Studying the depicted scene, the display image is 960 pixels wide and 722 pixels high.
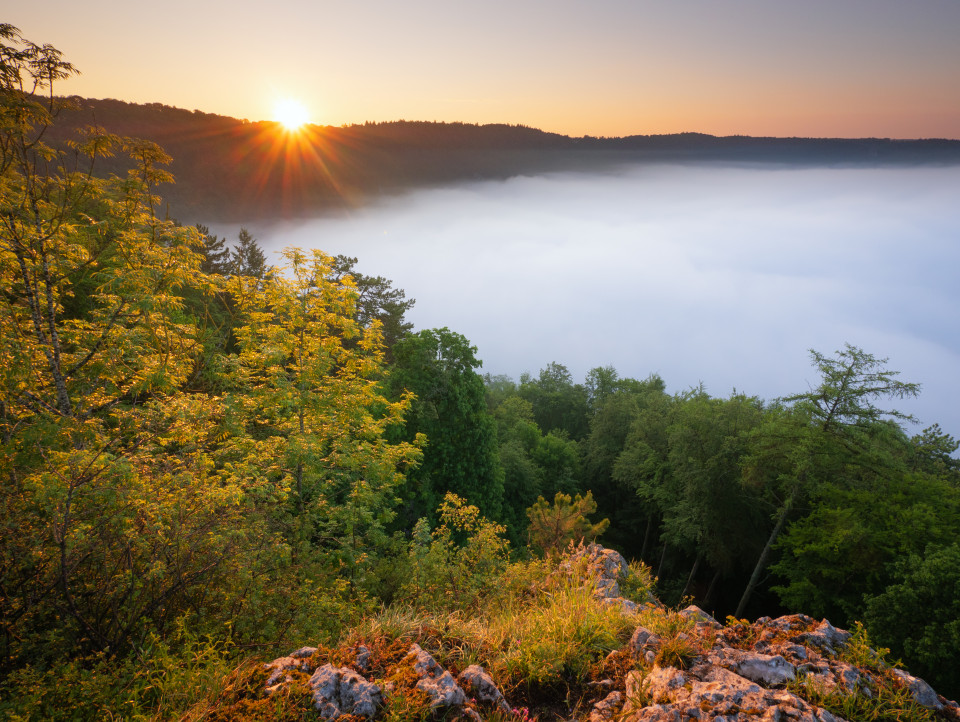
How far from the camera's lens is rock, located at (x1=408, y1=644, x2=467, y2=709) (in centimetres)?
390

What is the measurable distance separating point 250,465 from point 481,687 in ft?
21.0

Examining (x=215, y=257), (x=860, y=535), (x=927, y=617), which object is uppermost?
(x=215, y=257)

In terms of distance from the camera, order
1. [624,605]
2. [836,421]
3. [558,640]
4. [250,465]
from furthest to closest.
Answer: [836,421], [250,465], [624,605], [558,640]

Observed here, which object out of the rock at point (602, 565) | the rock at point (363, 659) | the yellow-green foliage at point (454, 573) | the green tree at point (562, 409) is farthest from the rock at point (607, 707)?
the green tree at point (562, 409)

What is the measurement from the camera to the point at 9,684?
3949 millimetres

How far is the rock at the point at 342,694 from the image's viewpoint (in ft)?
12.2

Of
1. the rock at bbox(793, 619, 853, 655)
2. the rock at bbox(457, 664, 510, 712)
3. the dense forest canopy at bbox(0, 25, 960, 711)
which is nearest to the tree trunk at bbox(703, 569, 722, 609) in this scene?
the dense forest canopy at bbox(0, 25, 960, 711)

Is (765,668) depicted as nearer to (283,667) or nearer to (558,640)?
(558,640)

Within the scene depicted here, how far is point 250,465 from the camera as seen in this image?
8703mm

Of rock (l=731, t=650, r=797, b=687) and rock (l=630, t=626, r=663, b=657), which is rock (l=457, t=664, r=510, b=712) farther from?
rock (l=731, t=650, r=797, b=687)

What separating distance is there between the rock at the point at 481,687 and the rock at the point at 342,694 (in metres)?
0.82

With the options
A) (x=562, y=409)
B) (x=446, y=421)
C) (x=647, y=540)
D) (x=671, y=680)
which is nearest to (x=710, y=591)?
(x=647, y=540)

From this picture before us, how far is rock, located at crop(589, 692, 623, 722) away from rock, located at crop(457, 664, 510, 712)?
2.65ft

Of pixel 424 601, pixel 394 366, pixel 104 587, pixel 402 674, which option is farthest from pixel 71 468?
pixel 394 366
